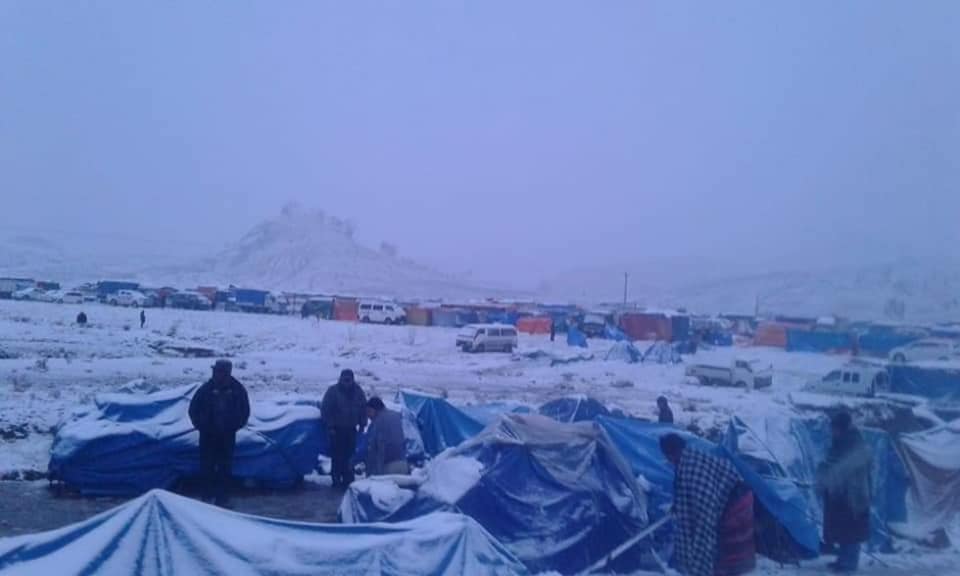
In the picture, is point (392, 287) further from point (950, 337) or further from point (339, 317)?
point (950, 337)

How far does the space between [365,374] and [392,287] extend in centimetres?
9891

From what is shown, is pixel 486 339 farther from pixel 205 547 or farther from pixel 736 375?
pixel 205 547

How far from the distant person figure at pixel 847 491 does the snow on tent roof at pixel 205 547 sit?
4688 millimetres

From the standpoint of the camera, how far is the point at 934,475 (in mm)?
10727

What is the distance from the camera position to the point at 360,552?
4820 millimetres

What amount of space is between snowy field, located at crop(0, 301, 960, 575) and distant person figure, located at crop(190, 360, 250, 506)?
9.56ft

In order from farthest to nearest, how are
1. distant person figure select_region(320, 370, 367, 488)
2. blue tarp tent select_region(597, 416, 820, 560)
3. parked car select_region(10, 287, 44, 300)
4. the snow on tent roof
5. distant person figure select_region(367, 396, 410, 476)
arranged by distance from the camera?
parked car select_region(10, 287, 44, 300), distant person figure select_region(320, 370, 367, 488), distant person figure select_region(367, 396, 410, 476), blue tarp tent select_region(597, 416, 820, 560), the snow on tent roof

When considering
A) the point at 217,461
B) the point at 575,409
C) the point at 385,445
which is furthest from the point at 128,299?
the point at 385,445

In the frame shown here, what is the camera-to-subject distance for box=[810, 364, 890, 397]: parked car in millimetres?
24641

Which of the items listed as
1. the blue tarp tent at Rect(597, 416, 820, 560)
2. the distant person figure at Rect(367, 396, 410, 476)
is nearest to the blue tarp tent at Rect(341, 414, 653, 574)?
the blue tarp tent at Rect(597, 416, 820, 560)

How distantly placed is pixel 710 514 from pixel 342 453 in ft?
20.8

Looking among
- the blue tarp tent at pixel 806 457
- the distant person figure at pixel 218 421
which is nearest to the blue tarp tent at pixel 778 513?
the blue tarp tent at pixel 806 457

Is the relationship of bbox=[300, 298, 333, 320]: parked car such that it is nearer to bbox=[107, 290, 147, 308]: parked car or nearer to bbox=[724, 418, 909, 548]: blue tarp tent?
bbox=[107, 290, 147, 308]: parked car

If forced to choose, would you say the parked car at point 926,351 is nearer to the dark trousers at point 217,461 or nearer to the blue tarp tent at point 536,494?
the blue tarp tent at point 536,494
